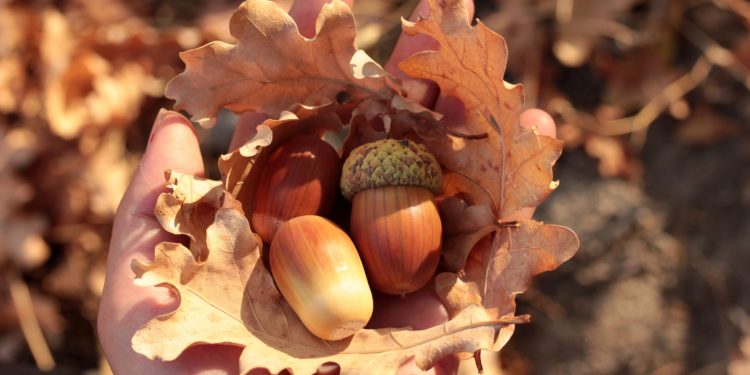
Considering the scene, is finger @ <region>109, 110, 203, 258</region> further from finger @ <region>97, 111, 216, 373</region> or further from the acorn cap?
the acorn cap

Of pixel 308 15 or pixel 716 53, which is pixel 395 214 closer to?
pixel 308 15

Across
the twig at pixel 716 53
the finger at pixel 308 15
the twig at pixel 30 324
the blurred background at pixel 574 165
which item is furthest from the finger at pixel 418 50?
the twig at pixel 30 324

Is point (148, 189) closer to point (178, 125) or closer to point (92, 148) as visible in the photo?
point (178, 125)

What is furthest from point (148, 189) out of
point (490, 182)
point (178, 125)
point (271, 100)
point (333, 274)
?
point (490, 182)

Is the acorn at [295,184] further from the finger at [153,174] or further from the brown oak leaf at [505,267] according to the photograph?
the brown oak leaf at [505,267]

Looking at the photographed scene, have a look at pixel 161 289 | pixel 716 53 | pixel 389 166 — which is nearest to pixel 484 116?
pixel 389 166

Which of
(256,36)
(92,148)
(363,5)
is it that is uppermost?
(256,36)
